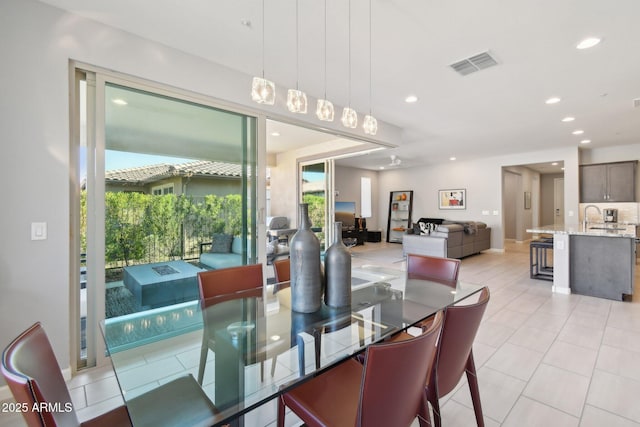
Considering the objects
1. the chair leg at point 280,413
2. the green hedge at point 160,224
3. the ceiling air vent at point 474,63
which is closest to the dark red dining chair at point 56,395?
the chair leg at point 280,413

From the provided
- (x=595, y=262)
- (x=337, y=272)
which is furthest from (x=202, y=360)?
(x=595, y=262)

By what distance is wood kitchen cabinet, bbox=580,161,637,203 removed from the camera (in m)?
6.36


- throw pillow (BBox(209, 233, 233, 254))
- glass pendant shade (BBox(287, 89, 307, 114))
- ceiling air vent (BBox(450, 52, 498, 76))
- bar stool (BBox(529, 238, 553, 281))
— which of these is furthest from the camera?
bar stool (BBox(529, 238, 553, 281))

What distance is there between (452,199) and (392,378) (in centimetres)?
907

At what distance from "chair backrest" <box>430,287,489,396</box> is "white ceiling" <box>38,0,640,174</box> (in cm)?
203

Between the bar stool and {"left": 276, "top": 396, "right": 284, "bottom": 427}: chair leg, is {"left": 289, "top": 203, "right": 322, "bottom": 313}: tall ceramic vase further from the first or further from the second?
the bar stool

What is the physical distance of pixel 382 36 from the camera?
7.89ft

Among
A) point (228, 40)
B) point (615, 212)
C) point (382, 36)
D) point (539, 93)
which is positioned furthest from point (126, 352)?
point (615, 212)

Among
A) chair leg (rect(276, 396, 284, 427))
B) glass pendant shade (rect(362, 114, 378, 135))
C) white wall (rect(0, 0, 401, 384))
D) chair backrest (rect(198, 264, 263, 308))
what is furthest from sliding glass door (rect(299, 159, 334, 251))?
chair leg (rect(276, 396, 284, 427))

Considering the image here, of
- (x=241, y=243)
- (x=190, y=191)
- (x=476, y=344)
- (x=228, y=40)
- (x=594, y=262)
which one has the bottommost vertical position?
(x=476, y=344)

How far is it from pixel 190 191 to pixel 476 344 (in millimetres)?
3068

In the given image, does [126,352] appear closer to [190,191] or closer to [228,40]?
[190,191]

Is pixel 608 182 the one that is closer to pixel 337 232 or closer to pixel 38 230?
pixel 337 232

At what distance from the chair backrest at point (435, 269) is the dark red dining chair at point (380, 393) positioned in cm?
128
